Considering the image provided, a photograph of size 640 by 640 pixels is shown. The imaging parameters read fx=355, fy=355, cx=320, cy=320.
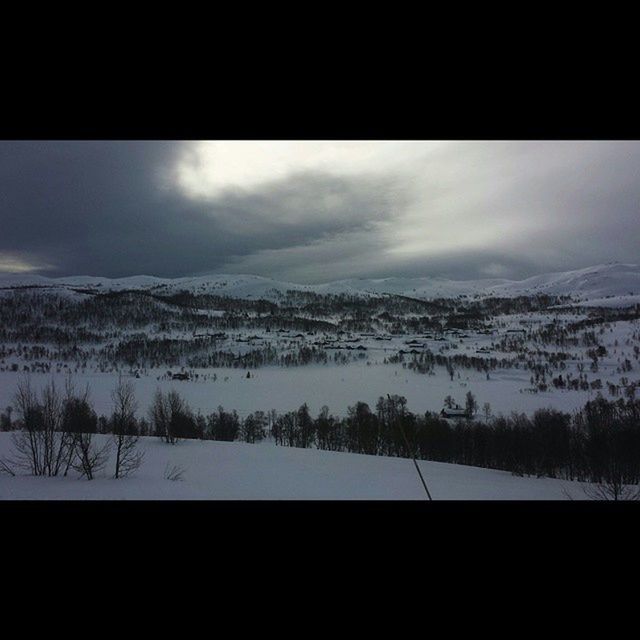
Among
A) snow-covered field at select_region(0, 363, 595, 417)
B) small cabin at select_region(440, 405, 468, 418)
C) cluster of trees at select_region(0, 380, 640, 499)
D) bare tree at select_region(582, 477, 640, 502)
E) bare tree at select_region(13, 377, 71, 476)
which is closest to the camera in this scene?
bare tree at select_region(582, 477, 640, 502)

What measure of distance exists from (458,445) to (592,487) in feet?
8.95

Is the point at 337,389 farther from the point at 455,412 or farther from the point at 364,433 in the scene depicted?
the point at 455,412

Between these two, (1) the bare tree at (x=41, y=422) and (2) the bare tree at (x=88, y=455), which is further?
(1) the bare tree at (x=41, y=422)

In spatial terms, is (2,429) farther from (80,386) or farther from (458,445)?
(458,445)

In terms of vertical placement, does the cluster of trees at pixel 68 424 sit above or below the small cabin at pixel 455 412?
above

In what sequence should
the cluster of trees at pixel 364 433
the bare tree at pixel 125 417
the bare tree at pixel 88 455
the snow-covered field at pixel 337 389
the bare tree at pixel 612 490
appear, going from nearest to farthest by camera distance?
the bare tree at pixel 612 490
the bare tree at pixel 88 455
the cluster of trees at pixel 364 433
the bare tree at pixel 125 417
the snow-covered field at pixel 337 389

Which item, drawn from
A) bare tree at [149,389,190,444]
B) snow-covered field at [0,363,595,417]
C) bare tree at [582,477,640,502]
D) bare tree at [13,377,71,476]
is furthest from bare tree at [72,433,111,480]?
bare tree at [582,477,640,502]

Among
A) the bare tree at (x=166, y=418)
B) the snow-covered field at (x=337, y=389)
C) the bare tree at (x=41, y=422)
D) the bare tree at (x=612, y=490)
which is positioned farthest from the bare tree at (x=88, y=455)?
the bare tree at (x=612, y=490)

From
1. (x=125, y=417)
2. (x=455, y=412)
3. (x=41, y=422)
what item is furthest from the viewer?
(x=455, y=412)

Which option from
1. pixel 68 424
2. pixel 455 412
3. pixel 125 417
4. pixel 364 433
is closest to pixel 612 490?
pixel 364 433

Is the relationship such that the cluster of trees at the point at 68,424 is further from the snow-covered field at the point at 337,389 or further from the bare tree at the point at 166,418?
the bare tree at the point at 166,418

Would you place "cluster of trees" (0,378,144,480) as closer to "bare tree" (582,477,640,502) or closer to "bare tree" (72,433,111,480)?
"bare tree" (72,433,111,480)
